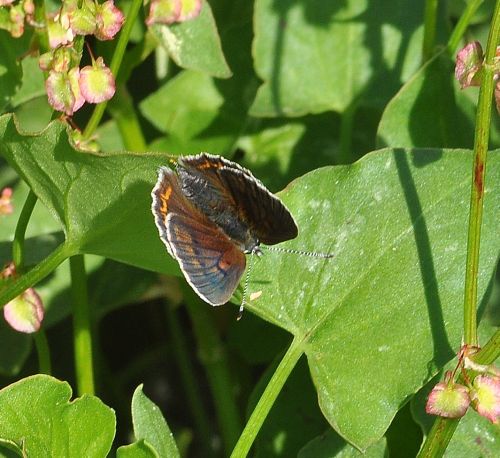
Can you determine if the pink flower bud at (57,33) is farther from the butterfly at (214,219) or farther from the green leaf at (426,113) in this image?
the green leaf at (426,113)

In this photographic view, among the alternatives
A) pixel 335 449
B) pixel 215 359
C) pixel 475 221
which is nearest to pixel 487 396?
pixel 475 221

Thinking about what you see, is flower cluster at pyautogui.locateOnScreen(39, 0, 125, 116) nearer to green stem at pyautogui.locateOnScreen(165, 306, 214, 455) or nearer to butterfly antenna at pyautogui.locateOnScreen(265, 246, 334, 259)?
butterfly antenna at pyautogui.locateOnScreen(265, 246, 334, 259)

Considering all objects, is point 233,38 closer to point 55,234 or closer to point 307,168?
point 307,168

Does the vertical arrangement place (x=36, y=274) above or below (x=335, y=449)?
above

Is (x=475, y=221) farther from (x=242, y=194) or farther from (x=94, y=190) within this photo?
(x=94, y=190)

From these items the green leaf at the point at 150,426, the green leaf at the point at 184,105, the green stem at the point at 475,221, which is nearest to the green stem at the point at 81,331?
the green leaf at the point at 150,426

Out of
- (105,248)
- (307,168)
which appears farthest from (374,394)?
(307,168)
